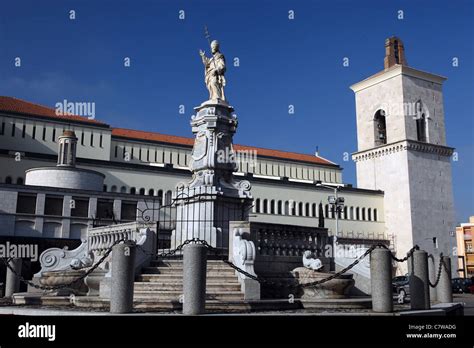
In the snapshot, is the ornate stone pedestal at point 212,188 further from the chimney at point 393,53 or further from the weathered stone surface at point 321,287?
the chimney at point 393,53

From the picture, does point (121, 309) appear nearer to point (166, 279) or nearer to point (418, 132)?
point (166, 279)

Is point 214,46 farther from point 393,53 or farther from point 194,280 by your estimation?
point 393,53

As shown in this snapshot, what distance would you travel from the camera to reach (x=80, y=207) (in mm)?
53312

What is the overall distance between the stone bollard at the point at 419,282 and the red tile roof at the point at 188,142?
6467 centimetres

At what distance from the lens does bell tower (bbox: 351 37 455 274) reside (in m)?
75.4

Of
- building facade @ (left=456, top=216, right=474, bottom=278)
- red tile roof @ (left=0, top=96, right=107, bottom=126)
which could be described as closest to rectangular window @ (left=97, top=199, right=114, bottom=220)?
red tile roof @ (left=0, top=96, right=107, bottom=126)

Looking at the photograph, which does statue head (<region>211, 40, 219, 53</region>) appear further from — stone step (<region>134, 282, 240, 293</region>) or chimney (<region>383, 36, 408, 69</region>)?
chimney (<region>383, 36, 408, 69</region>)

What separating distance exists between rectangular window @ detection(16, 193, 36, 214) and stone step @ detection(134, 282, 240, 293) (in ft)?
135

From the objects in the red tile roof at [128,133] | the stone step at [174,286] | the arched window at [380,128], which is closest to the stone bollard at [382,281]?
the stone step at [174,286]

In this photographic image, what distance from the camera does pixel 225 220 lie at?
1980cm

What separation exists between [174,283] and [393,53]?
264ft

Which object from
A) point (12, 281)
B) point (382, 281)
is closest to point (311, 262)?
point (382, 281)
